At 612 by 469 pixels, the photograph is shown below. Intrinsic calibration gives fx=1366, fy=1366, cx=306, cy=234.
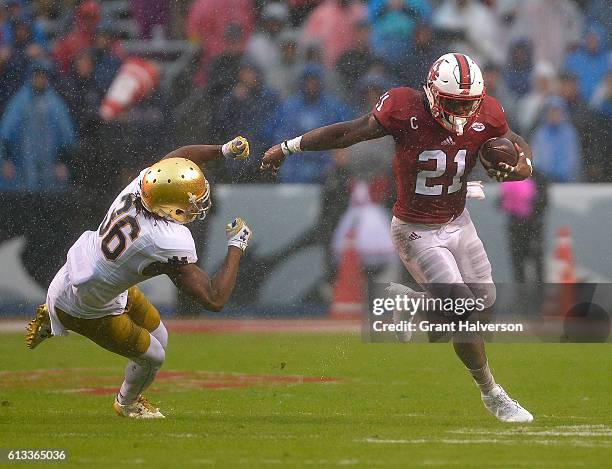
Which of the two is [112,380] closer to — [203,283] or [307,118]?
[203,283]

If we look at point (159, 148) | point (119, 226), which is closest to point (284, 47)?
point (159, 148)

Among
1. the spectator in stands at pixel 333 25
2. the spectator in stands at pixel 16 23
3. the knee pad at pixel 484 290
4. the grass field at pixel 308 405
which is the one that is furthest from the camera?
the spectator in stands at pixel 16 23

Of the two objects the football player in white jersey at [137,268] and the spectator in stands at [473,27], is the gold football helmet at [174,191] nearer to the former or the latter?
the football player in white jersey at [137,268]

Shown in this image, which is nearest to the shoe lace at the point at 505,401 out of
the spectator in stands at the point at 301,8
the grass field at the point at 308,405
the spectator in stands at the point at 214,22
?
the grass field at the point at 308,405

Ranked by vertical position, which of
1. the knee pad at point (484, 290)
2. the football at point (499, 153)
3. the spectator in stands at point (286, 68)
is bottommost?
the knee pad at point (484, 290)

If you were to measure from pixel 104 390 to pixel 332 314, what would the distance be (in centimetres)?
296

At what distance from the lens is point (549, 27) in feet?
35.9

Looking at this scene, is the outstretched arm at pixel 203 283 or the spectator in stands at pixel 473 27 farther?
the spectator in stands at pixel 473 27

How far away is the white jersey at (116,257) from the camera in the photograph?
585 cm

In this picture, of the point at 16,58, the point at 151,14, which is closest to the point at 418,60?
the point at 151,14

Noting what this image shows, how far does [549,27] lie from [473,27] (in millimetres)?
612

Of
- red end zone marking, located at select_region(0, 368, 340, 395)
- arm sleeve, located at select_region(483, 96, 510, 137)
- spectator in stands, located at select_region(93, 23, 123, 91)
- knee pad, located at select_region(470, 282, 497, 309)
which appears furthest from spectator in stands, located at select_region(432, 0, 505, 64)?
arm sleeve, located at select_region(483, 96, 510, 137)

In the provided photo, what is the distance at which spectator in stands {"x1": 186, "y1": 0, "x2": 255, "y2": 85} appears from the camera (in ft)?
36.1

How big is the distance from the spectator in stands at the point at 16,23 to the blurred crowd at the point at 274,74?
12mm
